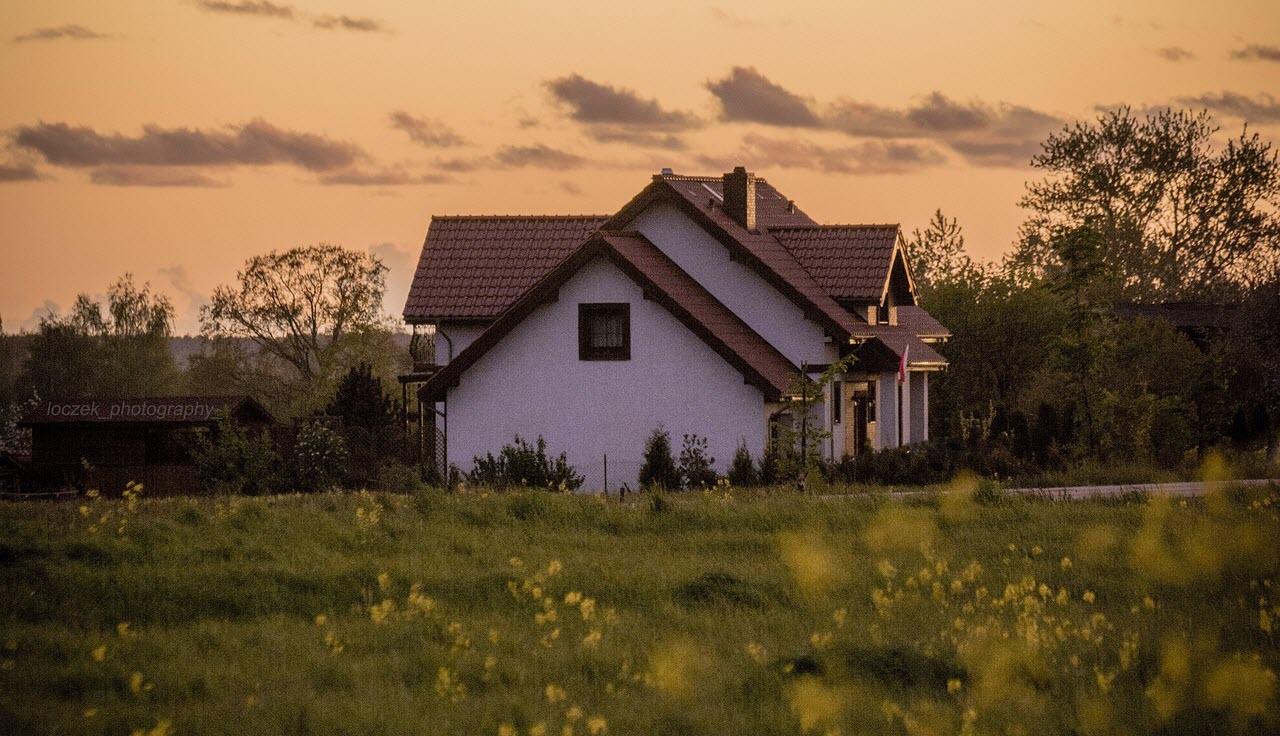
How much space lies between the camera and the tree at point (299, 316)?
221 ft

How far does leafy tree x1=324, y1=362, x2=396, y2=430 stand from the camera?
38.2 meters

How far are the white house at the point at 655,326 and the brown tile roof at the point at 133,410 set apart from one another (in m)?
10.6

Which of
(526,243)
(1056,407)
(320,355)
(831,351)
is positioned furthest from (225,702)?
(320,355)

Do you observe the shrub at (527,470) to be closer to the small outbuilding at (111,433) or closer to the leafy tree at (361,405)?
the leafy tree at (361,405)

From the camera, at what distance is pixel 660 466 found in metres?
32.0

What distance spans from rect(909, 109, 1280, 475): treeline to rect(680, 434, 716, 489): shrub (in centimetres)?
585

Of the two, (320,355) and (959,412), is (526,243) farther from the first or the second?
(320,355)

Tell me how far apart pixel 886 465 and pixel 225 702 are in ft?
71.1

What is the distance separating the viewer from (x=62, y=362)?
9875 centimetres

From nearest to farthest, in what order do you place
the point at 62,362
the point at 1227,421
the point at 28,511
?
the point at 28,511 → the point at 1227,421 → the point at 62,362

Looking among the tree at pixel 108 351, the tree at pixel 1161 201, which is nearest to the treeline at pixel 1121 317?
the tree at pixel 1161 201

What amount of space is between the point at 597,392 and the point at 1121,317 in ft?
61.6

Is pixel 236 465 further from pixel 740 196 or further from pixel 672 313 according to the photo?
pixel 740 196

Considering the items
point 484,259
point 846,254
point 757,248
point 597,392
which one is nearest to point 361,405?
point 484,259
